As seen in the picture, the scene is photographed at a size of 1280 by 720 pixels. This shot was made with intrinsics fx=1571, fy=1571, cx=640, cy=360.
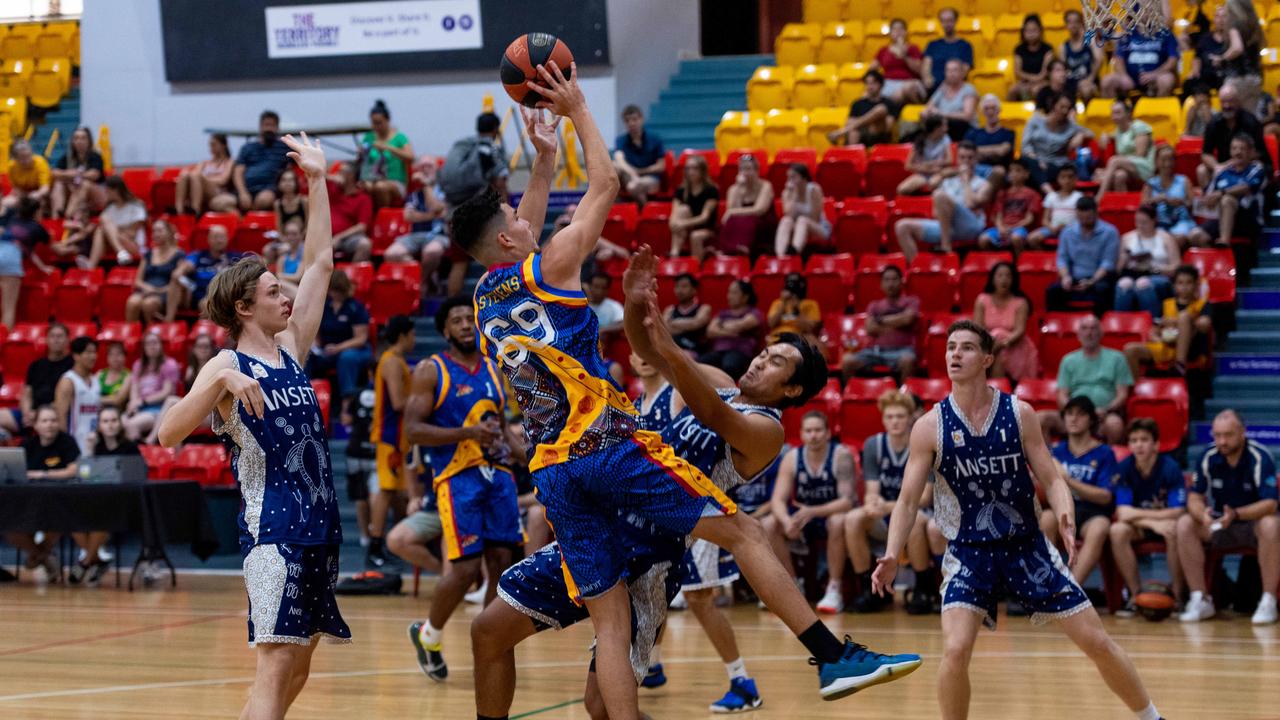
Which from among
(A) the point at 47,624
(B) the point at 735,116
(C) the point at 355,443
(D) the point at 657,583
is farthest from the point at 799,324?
(D) the point at 657,583

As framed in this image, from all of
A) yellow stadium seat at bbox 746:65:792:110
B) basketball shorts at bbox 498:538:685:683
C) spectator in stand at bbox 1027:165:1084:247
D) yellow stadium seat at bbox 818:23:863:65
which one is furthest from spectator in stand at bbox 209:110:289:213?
basketball shorts at bbox 498:538:685:683

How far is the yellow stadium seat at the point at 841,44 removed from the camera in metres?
16.9

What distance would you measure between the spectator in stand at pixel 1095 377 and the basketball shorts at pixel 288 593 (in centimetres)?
697

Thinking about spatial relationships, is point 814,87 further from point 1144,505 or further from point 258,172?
point 1144,505

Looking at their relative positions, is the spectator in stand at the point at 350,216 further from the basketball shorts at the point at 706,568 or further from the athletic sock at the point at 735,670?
the athletic sock at the point at 735,670

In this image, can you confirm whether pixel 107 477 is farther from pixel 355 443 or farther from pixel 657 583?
pixel 657 583

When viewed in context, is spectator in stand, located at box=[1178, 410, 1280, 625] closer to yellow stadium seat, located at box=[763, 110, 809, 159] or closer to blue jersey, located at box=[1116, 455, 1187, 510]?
blue jersey, located at box=[1116, 455, 1187, 510]

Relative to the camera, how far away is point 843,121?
1553 centimetres

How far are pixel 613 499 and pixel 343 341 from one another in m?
8.76

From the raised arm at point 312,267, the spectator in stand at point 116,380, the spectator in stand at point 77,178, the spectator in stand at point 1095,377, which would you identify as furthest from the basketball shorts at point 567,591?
the spectator in stand at point 77,178

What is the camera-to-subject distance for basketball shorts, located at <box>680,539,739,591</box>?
23.8ft

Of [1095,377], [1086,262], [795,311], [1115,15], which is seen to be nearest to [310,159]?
[1115,15]

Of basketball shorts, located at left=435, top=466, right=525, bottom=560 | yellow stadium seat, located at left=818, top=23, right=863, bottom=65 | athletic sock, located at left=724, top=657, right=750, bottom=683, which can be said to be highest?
yellow stadium seat, located at left=818, top=23, right=863, bottom=65

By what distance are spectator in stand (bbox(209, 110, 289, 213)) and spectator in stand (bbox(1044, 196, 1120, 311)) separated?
7983 millimetres
